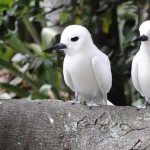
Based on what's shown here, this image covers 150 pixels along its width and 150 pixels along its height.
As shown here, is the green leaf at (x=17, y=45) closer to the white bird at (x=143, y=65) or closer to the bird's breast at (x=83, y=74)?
the bird's breast at (x=83, y=74)

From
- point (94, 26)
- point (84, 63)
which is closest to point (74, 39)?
point (84, 63)

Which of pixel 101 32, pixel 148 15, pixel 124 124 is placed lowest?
pixel 101 32

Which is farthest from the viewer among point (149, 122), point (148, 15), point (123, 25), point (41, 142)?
point (123, 25)

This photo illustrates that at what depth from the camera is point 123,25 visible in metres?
2.53

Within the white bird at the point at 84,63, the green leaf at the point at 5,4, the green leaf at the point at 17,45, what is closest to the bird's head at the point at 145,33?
the white bird at the point at 84,63

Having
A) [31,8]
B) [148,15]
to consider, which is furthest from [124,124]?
[31,8]

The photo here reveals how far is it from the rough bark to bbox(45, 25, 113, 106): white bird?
0.23 ft

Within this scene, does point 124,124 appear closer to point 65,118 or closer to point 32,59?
point 65,118

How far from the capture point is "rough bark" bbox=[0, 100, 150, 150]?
4.25 feet

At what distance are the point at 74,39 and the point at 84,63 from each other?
82 millimetres

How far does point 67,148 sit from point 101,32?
130cm

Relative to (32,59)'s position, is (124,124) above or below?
above

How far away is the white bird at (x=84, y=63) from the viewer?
1392mm

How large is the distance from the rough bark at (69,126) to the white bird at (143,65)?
0.08m
